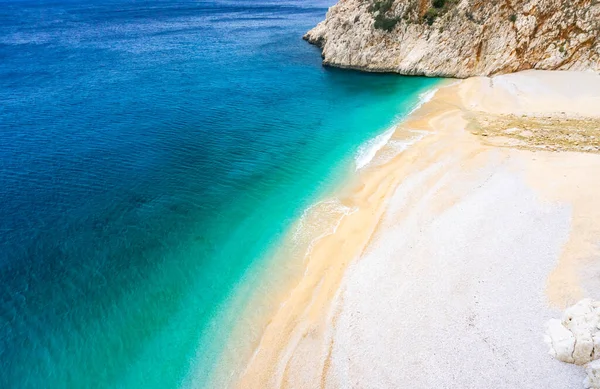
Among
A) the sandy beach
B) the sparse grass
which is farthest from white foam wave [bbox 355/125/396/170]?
the sparse grass

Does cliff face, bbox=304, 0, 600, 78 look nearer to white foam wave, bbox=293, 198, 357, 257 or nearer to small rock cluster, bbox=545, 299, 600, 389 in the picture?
white foam wave, bbox=293, 198, 357, 257

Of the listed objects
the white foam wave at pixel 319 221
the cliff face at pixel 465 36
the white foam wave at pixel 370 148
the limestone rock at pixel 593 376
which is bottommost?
the white foam wave at pixel 319 221

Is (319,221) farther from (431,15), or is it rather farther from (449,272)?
(431,15)

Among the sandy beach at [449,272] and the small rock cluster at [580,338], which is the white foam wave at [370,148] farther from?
the small rock cluster at [580,338]

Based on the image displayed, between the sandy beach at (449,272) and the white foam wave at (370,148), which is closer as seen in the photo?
the sandy beach at (449,272)

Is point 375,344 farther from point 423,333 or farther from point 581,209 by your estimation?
point 581,209

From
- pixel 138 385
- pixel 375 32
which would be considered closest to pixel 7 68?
pixel 375 32

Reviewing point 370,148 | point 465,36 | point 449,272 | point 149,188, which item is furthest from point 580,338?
point 465,36

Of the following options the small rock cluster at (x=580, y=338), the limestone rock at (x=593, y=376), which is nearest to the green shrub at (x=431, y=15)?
the small rock cluster at (x=580, y=338)
